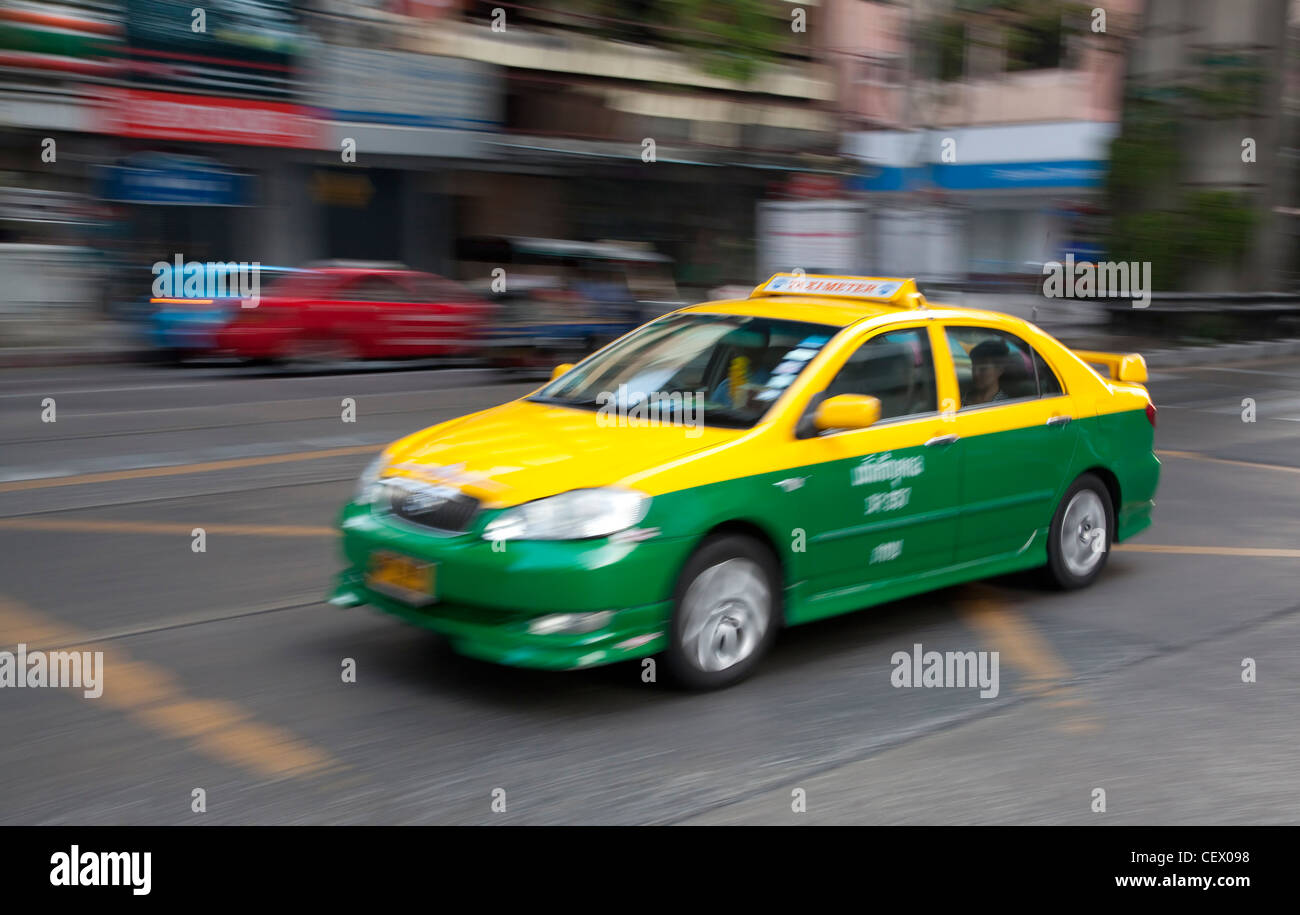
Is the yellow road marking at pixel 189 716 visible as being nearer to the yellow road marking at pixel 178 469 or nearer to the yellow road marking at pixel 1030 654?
the yellow road marking at pixel 1030 654

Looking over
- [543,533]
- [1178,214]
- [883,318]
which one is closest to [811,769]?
[543,533]

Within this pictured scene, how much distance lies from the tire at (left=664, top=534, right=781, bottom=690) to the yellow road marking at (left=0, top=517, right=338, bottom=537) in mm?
3514

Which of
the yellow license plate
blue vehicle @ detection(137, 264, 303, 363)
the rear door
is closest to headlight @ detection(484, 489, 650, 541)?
the yellow license plate

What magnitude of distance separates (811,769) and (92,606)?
3.65 metres

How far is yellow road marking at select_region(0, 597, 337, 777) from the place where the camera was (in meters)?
4.74

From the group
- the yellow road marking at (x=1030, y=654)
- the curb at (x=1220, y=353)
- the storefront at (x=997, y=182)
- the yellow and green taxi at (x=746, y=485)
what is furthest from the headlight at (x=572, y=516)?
the storefront at (x=997, y=182)

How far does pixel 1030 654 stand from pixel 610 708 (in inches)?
77.4

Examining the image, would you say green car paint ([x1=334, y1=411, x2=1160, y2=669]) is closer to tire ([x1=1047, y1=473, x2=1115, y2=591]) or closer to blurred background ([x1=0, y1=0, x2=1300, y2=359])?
tire ([x1=1047, y1=473, x2=1115, y2=591])

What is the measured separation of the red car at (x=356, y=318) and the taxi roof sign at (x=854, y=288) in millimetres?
11371

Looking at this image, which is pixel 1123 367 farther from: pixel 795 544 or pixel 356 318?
pixel 356 318

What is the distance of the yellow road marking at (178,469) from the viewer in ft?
32.1

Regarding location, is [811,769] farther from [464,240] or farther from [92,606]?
[464,240]

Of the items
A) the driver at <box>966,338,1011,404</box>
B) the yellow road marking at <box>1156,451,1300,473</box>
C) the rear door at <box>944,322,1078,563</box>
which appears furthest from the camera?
the yellow road marking at <box>1156,451,1300,473</box>

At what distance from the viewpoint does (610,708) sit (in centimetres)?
533
